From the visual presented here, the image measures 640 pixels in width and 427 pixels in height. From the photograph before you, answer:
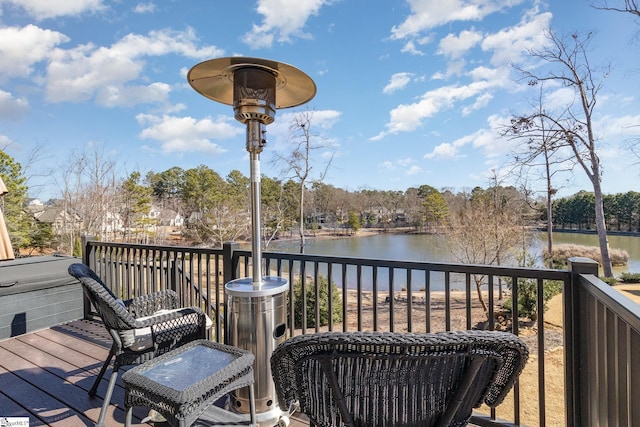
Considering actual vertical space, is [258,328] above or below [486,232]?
below

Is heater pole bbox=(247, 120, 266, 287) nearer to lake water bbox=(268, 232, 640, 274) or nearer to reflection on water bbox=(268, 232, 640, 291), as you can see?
reflection on water bbox=(268, 232, 640, 291)

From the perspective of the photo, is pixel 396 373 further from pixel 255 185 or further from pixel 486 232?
pixel 486 232

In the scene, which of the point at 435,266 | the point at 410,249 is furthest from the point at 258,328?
the point at 410,249

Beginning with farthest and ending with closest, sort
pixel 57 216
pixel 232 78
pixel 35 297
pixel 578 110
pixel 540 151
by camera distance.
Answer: pixel 57 216
pixel 578 110
pixel 540 151
pixel 35 297
pixel 232 78

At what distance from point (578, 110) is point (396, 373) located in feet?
52.2

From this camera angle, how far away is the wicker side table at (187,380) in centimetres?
130

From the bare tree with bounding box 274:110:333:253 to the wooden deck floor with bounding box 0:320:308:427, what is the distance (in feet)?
31.0

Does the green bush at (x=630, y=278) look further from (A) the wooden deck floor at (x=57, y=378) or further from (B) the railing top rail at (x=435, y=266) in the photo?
(A) the wooden deck floor at (x=57, y=378)

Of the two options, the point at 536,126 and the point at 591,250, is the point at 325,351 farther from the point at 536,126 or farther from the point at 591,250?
the point at 591,250

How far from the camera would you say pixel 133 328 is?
1.84 metres

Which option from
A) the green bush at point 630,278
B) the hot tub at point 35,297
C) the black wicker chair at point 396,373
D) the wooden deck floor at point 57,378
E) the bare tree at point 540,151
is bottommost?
the green bush at point 630,278

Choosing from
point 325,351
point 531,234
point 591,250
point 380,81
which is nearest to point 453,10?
point 380,81

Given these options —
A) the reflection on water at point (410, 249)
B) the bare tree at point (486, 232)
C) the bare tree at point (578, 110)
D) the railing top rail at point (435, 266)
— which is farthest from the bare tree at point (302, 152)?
the railing top rail at point (435, 266)

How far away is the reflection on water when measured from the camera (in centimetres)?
1255
